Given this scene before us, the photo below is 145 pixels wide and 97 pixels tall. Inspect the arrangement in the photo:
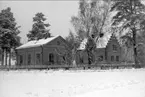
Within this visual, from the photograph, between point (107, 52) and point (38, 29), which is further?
point (38, 29)

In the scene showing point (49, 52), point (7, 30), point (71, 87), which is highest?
point (7, 30)

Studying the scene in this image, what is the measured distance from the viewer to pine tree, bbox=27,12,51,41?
60.6 m

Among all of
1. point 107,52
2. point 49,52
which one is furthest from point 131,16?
point 49,52

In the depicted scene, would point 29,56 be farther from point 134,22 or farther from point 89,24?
point 134,22

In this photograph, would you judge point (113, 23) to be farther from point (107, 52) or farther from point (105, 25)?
point (107, 52)

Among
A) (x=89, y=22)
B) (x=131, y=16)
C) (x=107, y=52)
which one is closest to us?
(x=131, y=16)

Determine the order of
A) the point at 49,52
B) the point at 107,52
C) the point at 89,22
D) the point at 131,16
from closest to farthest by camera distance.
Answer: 1. the point at 131,16
2. the point at 89,22
3. the point at 49,52
4. the point at 107,52

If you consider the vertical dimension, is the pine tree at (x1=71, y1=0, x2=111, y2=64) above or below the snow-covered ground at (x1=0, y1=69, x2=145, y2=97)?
above

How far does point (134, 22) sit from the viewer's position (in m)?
31.7

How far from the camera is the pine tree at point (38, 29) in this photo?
60.6 meters

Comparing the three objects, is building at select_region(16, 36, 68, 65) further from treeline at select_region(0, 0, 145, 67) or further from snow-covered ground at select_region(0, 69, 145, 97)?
snow-covered ground at select_region(0, 69, 145, 97)

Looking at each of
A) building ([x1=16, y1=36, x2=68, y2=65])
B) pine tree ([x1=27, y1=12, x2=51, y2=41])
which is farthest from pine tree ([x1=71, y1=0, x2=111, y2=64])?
pine tree ([x1=27, y1=12, x2=51, y2=41])

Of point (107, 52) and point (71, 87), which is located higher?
point (107, 52)

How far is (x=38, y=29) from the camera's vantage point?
2403 inches
